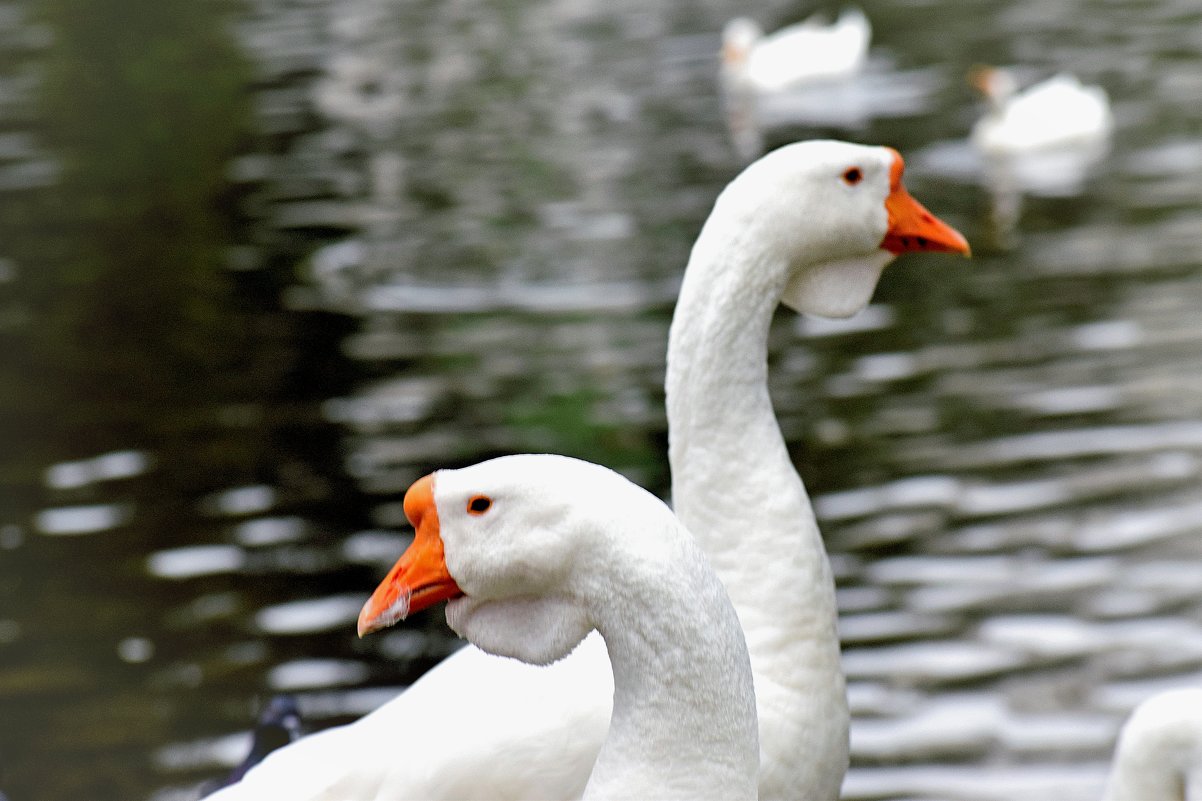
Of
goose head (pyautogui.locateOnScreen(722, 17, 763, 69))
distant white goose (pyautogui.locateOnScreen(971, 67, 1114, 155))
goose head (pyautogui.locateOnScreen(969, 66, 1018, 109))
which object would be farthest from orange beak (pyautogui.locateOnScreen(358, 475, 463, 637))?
goose head (pyautogui.locateOnScreen(722, 17, 763, 69))

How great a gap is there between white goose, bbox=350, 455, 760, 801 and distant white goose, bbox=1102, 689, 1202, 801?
1.29 meters

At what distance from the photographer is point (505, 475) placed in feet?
8.59

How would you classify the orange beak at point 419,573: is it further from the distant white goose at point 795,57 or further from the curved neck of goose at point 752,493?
the distant white goose at point 795,57

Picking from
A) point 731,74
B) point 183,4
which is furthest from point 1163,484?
point 183,4

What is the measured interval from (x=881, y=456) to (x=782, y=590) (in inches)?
181

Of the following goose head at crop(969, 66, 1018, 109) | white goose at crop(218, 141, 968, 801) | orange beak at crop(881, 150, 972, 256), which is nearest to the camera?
white goose at crop(218, 141, 968, 801)

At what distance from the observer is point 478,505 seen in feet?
8.71

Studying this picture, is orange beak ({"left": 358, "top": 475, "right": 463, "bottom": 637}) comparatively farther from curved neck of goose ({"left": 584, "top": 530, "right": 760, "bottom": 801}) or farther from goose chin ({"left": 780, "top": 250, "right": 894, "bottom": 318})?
goose chin ({"left": 780, "top": 250, "right": 894, "bottom": 318})

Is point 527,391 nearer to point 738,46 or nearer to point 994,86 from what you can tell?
point 994,86

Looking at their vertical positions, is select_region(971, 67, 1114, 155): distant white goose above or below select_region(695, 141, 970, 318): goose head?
below

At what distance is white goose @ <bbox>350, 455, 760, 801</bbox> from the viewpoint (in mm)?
2547

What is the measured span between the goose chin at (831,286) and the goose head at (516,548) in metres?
1.49

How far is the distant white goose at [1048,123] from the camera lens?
1336 centimetres

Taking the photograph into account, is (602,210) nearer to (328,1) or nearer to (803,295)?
(803,295)
